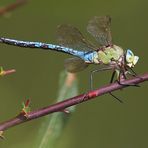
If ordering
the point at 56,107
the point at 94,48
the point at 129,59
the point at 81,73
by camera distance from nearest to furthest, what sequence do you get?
the point at 56,107 → the point at 129,59 → the point at 94,48 → the point at 81,73

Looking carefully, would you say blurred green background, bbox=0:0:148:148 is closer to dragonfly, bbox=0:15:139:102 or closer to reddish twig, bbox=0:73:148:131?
dragonfly, bbox=0:15:139:102

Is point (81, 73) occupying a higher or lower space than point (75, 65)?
lower

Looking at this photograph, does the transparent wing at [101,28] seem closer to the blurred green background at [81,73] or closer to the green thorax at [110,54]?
the green thorax at [110,54]

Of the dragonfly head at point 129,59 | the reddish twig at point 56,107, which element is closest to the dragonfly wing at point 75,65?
the dragonfly head at point 129,59

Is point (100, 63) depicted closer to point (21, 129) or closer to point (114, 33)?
point (21, 129)

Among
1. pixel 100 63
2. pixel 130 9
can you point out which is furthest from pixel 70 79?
pixel 130 9

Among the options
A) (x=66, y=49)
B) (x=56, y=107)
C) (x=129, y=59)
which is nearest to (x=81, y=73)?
(x=66, y=49)

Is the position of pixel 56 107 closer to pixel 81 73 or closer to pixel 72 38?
pixel 72 38

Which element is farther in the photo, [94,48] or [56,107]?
[94,48]
